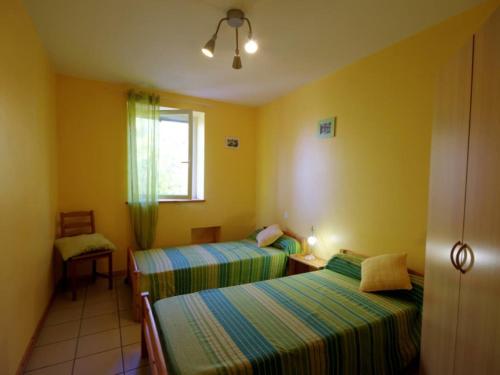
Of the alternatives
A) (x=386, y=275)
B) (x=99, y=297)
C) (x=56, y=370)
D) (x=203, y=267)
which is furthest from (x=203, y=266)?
(x=386, y=275)

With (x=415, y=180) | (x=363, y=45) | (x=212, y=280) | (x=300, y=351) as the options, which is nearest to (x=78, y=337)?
(x=212, y=280)

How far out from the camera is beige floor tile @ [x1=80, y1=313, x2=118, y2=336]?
7.47 ft

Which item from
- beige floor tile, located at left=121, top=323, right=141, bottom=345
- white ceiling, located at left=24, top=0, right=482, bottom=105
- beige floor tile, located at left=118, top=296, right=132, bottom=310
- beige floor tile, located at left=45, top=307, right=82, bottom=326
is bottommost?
beige floor tile, located at left=121, top=323, right=141, bottom=345

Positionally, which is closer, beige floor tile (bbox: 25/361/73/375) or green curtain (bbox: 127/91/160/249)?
beige floor tile (bbox: 25/361/73/375)

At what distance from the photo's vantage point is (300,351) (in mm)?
1409

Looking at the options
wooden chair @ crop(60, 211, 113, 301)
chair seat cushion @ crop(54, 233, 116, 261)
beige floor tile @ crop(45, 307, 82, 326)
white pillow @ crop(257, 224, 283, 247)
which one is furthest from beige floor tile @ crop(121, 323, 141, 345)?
white pillow @ crop(257, 224, 283, 247)

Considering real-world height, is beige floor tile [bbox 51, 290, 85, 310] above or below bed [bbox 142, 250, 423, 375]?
below

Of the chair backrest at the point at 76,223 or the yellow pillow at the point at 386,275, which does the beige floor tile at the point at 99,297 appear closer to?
the chair backrest at the point at 76,223

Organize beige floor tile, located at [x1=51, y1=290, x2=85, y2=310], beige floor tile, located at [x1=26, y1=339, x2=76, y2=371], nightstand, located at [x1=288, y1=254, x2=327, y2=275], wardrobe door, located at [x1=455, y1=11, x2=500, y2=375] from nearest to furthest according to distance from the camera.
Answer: wardrobe door, located at [x1=455, y1=11, x2=500, y2=375] → beige floor tile, located at [x1=26, y1=339, x2=76, y2=371] → beige floor tile, located at [x1=51, y1=290, x2=85, y2=310] → nightstand, located at [x1=288, y1=254, x2=327, y2=275]

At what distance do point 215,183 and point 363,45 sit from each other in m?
2.68

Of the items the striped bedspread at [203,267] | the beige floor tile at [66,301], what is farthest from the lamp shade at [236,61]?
the beige floor tile at [66,301]

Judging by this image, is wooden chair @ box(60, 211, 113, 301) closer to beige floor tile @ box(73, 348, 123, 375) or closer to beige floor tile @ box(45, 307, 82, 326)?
beige floor tile @ box(45, 307, 82, 326)

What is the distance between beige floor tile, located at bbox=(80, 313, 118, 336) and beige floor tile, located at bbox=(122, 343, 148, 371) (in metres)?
0.40

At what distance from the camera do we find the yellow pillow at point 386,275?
2004 mm
